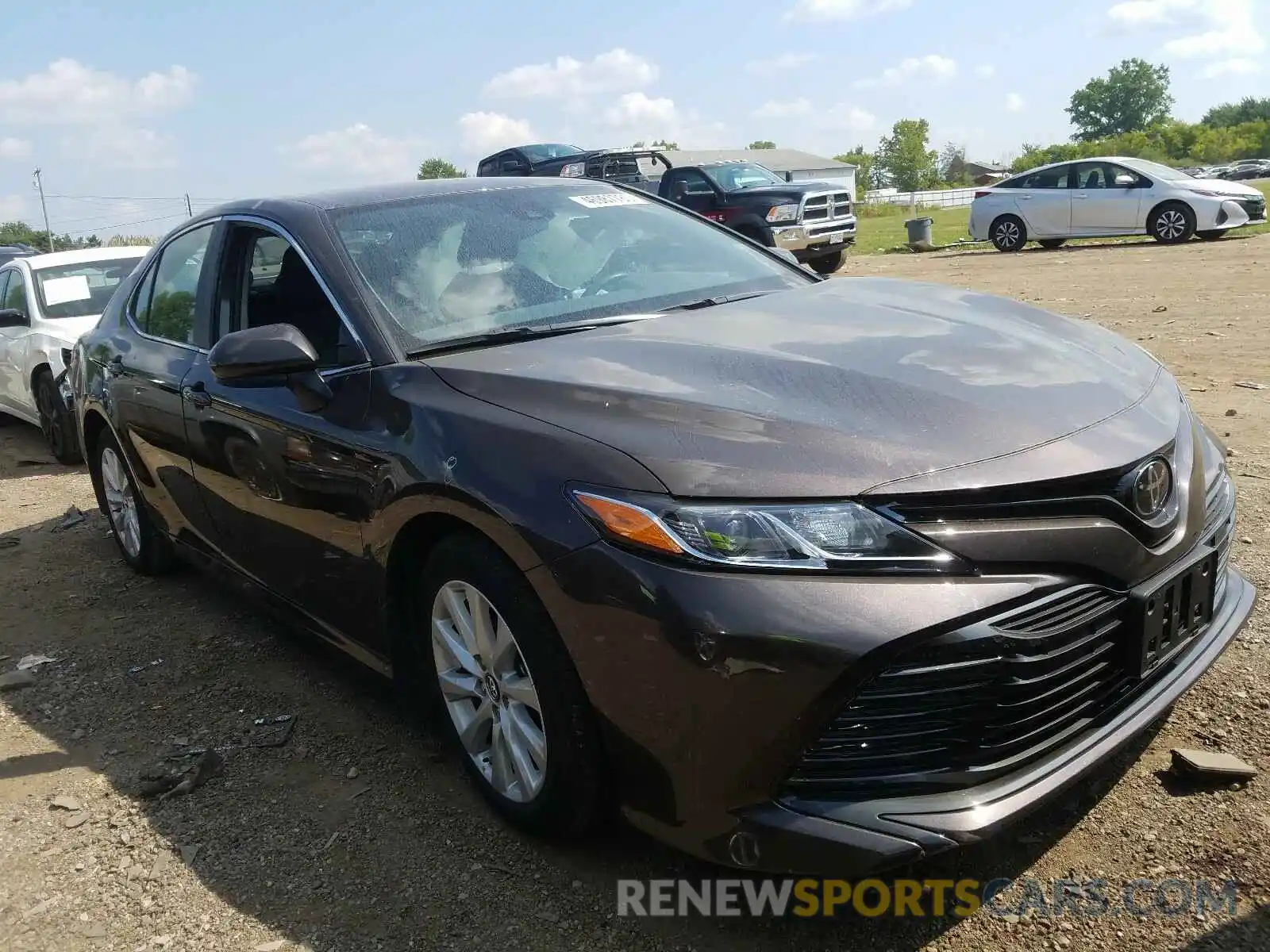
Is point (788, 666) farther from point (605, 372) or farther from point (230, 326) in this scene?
point (230, 326)

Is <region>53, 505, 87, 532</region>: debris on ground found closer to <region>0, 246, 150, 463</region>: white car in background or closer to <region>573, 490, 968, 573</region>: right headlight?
<region>0, 246, 150, 463</region>: white car in background

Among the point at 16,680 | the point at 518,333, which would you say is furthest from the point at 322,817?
the point at 16,680

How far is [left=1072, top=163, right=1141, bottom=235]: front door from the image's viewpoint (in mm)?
17500

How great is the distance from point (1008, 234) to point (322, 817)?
18.2 metres

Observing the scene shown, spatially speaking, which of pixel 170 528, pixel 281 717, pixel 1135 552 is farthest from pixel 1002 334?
pixel 170 528

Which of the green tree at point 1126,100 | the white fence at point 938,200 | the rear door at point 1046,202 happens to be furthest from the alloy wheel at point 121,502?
the green tree at point 1126,100

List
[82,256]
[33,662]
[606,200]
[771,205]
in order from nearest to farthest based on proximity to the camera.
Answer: [606,200], [33,662], [82,256], [771,205]

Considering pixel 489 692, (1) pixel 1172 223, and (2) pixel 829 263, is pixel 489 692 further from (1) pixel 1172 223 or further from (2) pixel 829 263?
(1) pixel 1172 223

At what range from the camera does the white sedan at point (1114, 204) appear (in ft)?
56.1

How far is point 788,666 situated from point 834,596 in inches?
6.3

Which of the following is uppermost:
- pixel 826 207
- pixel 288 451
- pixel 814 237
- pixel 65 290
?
pixel 826 207

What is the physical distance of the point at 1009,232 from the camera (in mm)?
18938

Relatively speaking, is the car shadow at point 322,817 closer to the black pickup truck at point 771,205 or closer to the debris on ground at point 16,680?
the debris on ground at point 16,680

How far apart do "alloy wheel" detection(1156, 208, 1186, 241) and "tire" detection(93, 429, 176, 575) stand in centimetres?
1662
